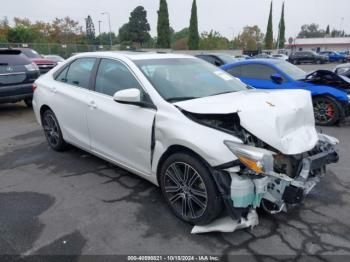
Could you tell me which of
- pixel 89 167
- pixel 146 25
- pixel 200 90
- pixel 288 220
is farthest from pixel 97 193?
pixel 146 25

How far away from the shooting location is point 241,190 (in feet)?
8.79

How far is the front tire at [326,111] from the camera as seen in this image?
689 cm

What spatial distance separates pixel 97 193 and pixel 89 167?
34.8 inches

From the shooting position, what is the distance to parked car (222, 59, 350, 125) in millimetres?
6875

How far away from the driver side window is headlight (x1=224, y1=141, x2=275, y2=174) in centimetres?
136

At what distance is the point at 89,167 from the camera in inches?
184

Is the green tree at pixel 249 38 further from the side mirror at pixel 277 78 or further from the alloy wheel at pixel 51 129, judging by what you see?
the alloy wheel at pixel 51 129

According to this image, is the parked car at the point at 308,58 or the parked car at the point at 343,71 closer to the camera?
the parked car at the point at 343,71

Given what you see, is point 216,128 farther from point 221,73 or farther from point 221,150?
point 221,73

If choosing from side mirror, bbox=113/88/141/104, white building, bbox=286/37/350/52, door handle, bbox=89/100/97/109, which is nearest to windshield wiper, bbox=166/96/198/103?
side mirror, bbox=113/88/141/104

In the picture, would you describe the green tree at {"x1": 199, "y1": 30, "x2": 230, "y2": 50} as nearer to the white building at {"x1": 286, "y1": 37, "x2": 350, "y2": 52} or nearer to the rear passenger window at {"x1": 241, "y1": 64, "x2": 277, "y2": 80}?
the white building at {"x1": 286, "y1": 37, "x2": 350, "y2": 52}

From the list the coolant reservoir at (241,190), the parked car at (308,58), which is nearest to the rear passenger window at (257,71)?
the coolant reservoir at (241,190)

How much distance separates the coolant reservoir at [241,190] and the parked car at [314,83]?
488 cm

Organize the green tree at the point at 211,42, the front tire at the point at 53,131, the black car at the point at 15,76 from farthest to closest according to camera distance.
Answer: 1. the green tree at the point at 211,42
2. the black car at the point at 15,76
3. the front tire at the point at 53,131
